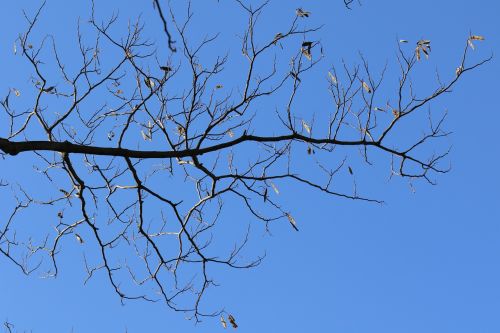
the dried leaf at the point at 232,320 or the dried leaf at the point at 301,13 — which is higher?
the dried leaf at the point at 301,13

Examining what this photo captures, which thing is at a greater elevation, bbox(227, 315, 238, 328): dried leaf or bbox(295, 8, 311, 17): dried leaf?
bbox(295, 8, 311, 17): dried leaf

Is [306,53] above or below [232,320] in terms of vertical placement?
above

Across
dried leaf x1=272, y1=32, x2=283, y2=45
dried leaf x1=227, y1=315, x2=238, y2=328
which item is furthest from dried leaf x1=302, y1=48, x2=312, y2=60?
dried leaf x1=227, y1=315, x2=238, y2=328

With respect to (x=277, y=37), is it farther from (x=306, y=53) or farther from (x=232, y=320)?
(x=232, y=320)

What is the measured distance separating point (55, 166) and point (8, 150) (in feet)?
5.51

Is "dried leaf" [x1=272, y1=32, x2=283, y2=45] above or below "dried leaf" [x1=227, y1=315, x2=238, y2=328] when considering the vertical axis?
above

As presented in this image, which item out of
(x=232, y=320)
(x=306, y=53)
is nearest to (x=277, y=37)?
(x=306, y=53)

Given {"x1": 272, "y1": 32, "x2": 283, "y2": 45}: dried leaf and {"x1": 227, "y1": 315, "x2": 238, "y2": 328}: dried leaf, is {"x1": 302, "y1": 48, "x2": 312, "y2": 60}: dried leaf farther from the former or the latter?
{"x1": 227, "y1": 315, "x2": 238, "y2": 328}: dried leaf

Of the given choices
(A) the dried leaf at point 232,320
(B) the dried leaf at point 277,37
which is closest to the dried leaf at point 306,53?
(B) the dried leaf at point 277,37

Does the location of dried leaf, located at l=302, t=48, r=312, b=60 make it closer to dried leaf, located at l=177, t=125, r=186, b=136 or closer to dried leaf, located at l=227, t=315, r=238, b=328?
dried leaf, located at l=177, t=125, r=186, b=136

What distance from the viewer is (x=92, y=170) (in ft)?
19.6

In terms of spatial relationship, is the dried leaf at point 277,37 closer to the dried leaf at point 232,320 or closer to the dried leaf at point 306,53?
the dried leaf at point 306,53

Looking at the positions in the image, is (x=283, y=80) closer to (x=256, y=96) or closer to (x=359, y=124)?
(x=256, y=96)

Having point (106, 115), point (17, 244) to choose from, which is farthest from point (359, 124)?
point (17, 244)
